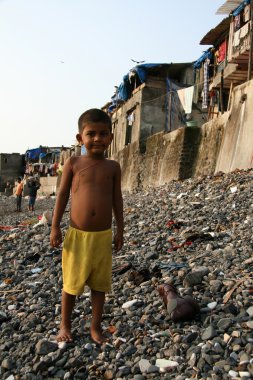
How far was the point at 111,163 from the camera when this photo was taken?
329cm

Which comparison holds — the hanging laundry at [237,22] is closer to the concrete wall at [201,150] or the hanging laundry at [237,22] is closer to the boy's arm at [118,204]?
the concrete wall at [201,150]

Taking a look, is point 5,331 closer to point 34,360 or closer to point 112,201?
point 34,360

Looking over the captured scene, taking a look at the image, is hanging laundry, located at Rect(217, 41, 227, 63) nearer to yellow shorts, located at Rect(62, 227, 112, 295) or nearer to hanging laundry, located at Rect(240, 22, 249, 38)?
hanging laundry, located at Rect(240, 22, 249, 38)

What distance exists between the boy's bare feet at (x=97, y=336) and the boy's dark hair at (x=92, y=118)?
4.96 ft

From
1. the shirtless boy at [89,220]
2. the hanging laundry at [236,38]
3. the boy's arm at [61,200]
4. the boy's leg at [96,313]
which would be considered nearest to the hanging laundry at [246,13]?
the hanging laundry at [236,38]

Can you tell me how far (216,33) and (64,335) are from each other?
21761 millimetres

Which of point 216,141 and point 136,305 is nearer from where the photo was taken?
point 136,305

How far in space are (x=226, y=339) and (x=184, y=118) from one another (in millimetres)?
→ 20450

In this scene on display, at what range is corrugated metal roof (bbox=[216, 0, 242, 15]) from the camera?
1842 centimetres

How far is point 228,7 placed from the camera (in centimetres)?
1875

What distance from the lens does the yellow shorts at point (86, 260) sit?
3.13 m

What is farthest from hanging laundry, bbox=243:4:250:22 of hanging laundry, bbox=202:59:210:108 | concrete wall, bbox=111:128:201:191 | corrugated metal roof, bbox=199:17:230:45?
concrete wall, bbox=111:128:201:191

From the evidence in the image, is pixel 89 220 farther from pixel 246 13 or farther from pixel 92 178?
pixel 246 13

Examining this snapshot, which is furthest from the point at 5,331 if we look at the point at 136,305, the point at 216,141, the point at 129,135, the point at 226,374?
the point at 129,135
